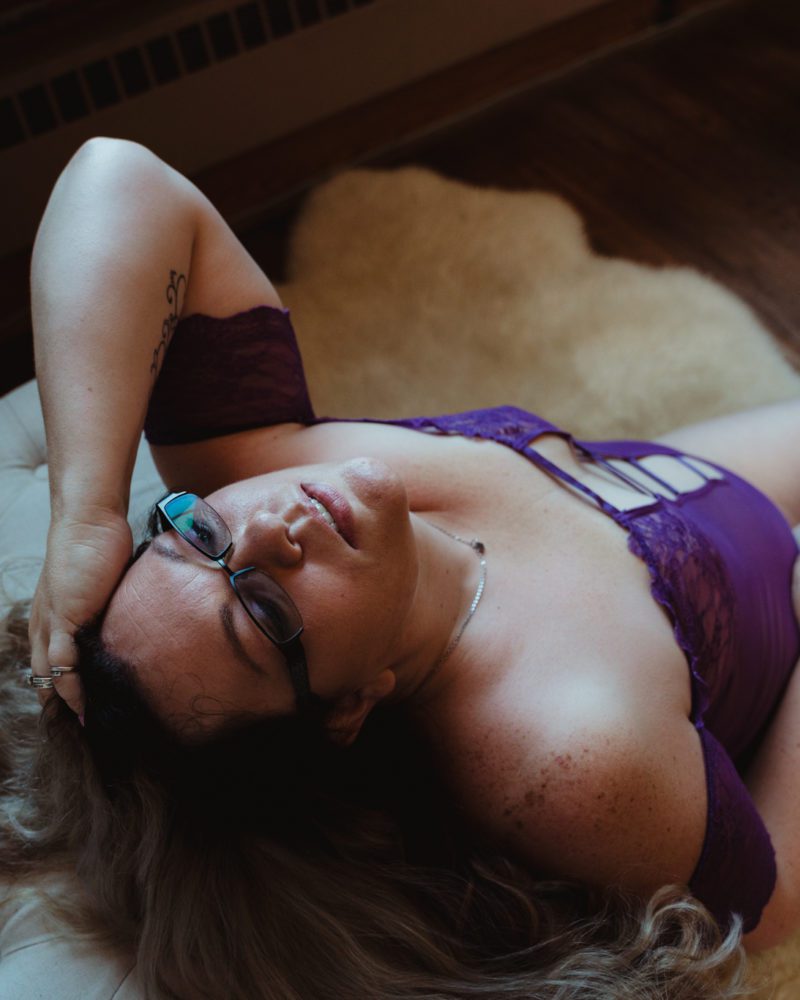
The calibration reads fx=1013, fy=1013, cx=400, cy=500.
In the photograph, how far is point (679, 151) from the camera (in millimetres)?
2676

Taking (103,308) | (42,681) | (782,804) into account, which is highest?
(103,308)

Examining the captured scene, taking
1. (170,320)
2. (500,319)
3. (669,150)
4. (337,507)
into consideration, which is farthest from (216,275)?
(669,150)

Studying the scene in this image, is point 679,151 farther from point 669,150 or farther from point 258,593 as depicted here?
point 258,593

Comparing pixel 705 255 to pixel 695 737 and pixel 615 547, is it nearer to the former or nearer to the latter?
pixel 615 547

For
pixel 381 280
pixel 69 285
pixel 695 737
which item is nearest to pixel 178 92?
pixel 381 280

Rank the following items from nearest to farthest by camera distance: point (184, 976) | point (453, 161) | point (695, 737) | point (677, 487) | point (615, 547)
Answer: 1. point (184, 976)
2. point (695, 737)
3. point (615, 547)
4. point (677, 487)
5. point (453, 161)

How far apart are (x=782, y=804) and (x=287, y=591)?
743 millimetres

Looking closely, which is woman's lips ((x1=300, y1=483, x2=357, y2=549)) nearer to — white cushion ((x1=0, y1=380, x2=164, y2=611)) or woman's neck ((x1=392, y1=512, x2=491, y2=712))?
woman's neck ((x1=392, y1=512, x2=491, y2=712))

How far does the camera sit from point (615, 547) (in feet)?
4.54

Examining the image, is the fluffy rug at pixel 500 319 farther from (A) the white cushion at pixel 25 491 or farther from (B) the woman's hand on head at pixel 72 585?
(B) the woman's hand on head at pixel 72 585

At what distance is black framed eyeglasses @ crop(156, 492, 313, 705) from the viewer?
1.09m

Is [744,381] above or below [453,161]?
below

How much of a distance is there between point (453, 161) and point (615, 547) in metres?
1.64

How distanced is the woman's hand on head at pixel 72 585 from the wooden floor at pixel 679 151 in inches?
55.0
